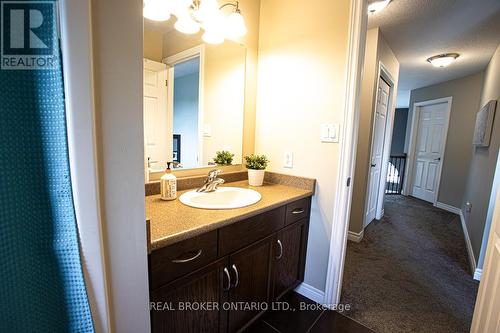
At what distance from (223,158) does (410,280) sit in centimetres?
200

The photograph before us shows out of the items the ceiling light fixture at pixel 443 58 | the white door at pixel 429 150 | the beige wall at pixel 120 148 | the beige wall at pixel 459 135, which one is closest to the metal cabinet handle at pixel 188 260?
the beige wall at pixel 120 148

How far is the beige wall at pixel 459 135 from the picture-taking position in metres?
3.75

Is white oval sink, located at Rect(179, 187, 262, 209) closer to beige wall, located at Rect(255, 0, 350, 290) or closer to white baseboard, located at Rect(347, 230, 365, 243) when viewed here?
beige wall, located at Rect(255, 0, 350, 290)

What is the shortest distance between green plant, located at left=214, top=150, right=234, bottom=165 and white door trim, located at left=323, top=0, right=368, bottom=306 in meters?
0.81

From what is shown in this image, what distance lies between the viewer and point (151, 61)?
1284mm

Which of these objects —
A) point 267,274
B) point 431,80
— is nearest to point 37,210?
point 267,274

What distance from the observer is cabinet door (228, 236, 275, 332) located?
114 cm

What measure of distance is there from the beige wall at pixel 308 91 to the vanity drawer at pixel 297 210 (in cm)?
6

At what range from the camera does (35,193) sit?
1.31ft

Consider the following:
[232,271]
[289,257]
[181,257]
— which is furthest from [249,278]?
[181,257]

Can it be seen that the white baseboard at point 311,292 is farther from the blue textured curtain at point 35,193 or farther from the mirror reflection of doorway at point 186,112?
the blue textured curtain at point 35,193

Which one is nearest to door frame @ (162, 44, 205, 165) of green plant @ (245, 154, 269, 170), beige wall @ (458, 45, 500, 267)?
green plant @ (245, 154, 269, 170)

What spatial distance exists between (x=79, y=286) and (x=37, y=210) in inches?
6.7

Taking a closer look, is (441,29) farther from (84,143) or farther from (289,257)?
(84,143)
